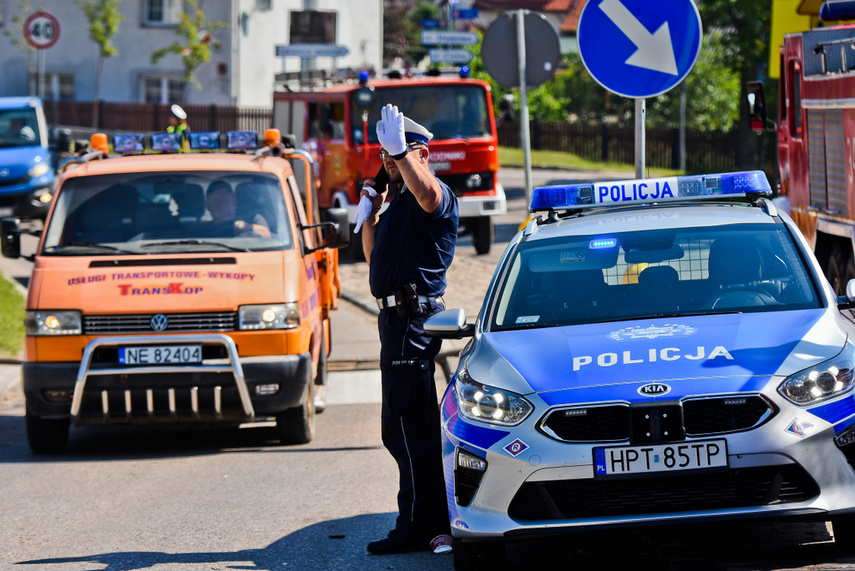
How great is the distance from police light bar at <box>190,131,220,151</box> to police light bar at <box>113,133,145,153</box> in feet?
1.48

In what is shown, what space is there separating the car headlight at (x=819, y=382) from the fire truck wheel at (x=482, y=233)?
1447cm

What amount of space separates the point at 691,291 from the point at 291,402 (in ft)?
12.2

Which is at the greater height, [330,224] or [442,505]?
[330,224]

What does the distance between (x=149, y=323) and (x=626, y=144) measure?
35722 mm

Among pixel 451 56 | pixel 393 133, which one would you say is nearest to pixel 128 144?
pixel 393 133

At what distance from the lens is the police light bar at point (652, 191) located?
6465mm

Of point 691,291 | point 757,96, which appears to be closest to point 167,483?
point 691,291

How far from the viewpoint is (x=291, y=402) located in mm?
8797

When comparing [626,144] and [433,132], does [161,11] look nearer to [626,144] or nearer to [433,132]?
[626,144]

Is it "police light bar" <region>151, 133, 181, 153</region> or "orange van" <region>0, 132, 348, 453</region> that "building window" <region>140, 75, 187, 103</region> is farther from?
"orange van" <region>0, 132, 348, 453</region>

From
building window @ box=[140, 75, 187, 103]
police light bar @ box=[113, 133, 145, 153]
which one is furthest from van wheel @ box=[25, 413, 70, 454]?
building window @ box=[140, 75, 187, 103]

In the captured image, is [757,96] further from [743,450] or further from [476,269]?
[743,450]

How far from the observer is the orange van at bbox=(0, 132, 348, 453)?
862 centimetres

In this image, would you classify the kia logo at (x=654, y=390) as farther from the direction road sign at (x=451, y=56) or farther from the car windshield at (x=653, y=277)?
the direction road sign at (x=451, y=56)
